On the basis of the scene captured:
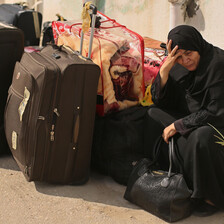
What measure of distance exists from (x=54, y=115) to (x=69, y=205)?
0.55 metres

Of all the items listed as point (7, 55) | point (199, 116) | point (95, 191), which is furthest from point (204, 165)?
point (7, 55)

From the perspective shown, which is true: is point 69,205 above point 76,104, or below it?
below

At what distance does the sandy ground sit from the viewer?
8.18 feet

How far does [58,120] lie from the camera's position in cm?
266

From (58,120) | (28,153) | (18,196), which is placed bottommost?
(18,196)

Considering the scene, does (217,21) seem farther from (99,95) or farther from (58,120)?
(58,120)

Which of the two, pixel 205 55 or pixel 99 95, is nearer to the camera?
pixel 205 55

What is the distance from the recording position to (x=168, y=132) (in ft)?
8.70

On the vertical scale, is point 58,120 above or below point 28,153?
above

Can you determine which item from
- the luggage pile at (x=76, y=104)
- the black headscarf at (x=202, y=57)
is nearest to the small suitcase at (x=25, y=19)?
the luggage pile at (x=76, y=104)

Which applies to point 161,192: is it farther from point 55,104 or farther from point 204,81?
point 55,104

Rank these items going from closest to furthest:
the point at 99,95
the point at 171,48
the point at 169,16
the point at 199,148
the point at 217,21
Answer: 1. the point at 199,148
2. the point at 171,48
3. the point at 99,95
4. the point at 217,21
5. the point at 169,16

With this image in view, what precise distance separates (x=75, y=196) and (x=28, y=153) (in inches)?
15.7

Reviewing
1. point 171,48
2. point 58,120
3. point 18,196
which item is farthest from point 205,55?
point 18,196
